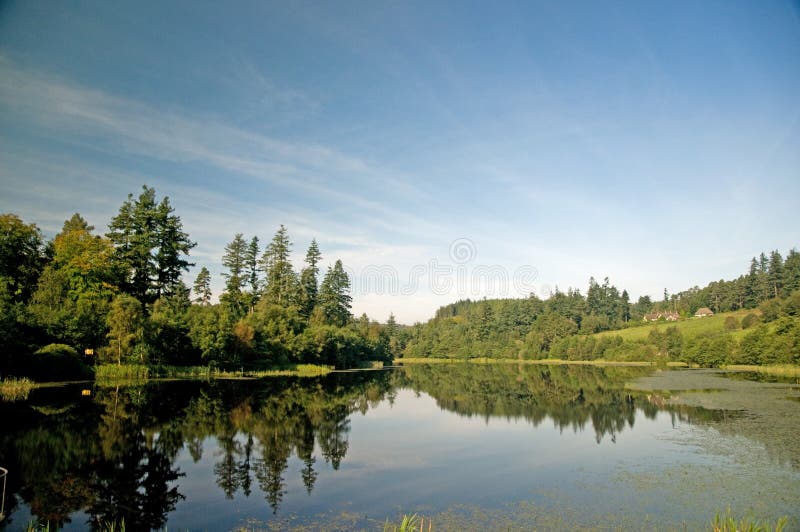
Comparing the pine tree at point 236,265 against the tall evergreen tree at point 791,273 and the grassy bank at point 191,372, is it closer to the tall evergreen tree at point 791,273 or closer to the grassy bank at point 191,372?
the grassy bank at point 191,372

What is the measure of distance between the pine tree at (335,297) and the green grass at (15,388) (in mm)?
54107

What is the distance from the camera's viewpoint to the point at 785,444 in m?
18.3

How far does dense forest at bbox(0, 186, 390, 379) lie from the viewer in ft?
120

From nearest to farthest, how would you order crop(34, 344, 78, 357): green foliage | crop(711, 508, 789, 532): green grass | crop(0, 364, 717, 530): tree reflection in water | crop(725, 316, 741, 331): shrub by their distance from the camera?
crop(711, 508, 789, 532): green grass → crop(0, 364, 717, 530): tree reflection in water → crop(34, 344, 78, 357): green foliage → crop(725, 316, 741, 331): shrub

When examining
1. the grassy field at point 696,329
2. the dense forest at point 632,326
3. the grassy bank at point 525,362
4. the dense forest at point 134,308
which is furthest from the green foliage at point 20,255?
the grassy field at point 696,329

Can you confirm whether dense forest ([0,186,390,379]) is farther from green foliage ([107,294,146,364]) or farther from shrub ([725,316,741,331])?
shrub ([725,316,741,331])

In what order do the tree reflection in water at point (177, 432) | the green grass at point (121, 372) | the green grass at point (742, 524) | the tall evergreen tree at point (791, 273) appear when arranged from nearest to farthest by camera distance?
the green grass at point (742, 524)
the tree reflection in water at point (177, 432)
the green grass at point (121, 372)
the tall evergreen tree at point (791, 273)

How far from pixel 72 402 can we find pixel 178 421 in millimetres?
8594

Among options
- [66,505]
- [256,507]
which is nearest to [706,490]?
[256,507]

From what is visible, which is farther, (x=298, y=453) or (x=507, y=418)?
(x=507, y=418)

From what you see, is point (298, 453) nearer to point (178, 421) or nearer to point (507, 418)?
point (178, 421)

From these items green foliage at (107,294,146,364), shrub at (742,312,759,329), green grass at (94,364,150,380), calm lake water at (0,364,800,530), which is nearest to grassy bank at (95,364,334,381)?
green grass at (94,364,150,380)

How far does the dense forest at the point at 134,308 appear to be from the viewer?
36.6 m

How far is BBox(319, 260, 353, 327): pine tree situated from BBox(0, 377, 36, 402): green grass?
54107 millimetres
